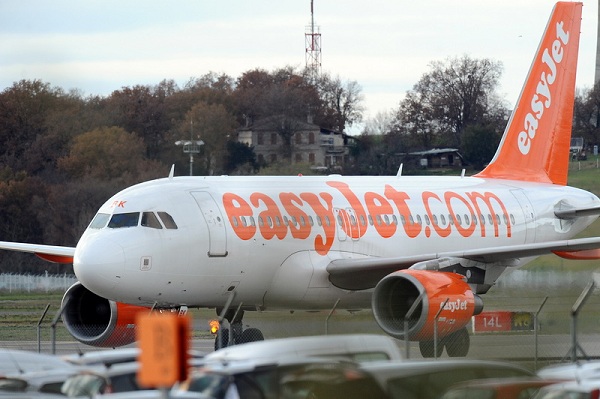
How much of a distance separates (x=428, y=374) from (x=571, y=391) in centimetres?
135

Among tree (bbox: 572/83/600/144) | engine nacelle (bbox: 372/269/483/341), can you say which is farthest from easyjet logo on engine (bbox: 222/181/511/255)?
tree (bbox: 572/83/600/144)

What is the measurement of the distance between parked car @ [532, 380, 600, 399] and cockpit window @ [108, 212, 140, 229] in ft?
39.0

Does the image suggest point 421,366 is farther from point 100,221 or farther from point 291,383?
point 100,221

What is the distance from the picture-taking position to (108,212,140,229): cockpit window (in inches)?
850

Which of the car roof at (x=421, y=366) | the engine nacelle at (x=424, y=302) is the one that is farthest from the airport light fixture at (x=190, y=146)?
the car roof at (x=421, y=366)

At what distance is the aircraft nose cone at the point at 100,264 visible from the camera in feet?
67.8

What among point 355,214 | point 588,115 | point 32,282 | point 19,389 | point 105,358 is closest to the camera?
point 19,389

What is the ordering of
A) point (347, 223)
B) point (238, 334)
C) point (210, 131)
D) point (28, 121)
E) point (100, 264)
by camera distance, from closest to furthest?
1. point (100, 264)
2. point (238, 334)
3. point (347, 223)
4. point (28, 121)
5. point (210, 131)

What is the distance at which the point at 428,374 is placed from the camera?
36.2 ft

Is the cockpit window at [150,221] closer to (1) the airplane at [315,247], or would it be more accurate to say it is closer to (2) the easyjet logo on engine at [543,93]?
(1) the airplane at [315,247]

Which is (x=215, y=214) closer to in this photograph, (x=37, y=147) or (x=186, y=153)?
(x=186, y=153)

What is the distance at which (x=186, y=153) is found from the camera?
127 ft

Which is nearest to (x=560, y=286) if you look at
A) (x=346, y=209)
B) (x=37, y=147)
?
(x=346, y=209)

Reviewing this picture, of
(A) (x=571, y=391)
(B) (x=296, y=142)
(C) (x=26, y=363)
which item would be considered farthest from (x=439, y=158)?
(A) (x=571, y=391)
